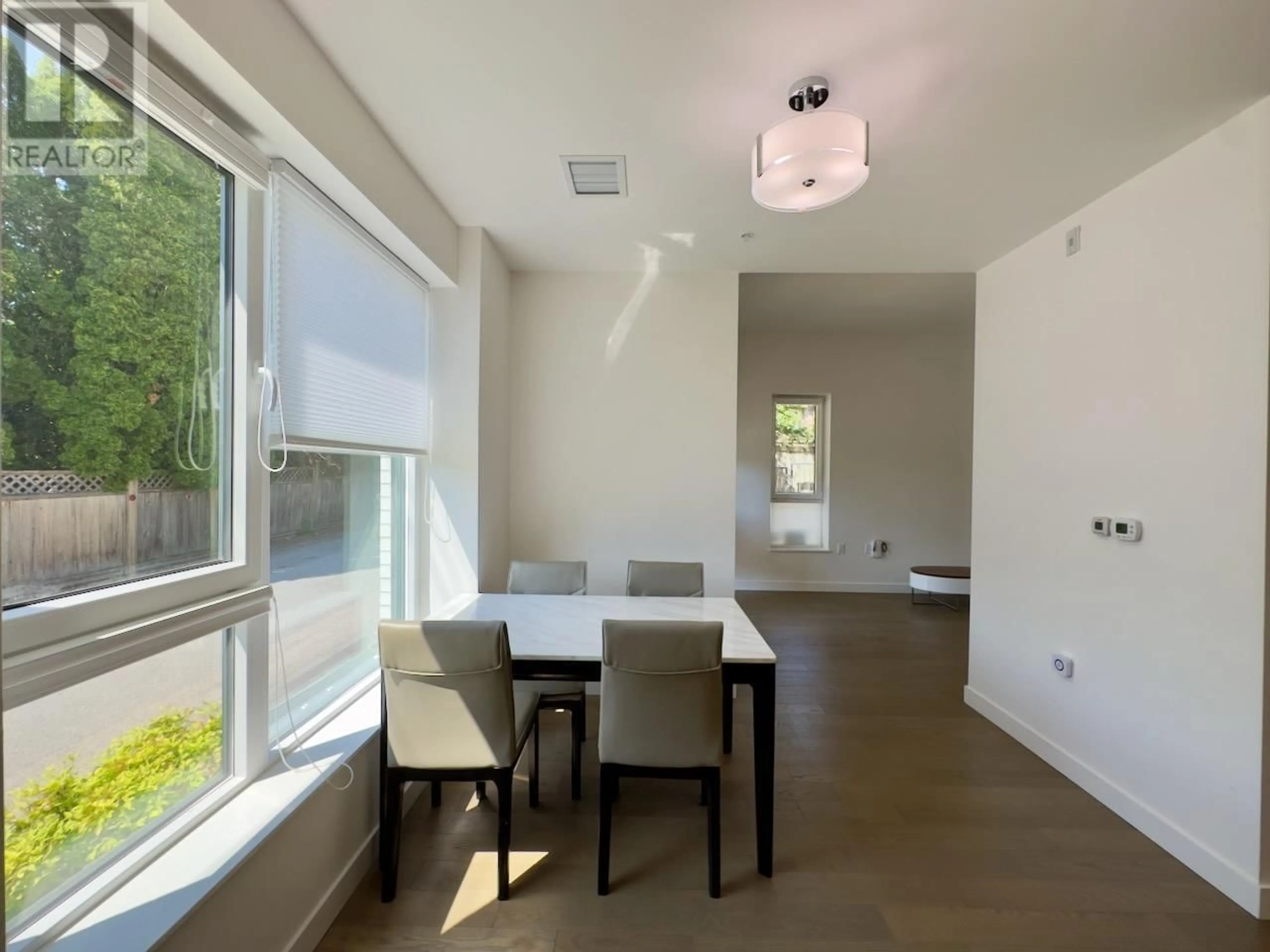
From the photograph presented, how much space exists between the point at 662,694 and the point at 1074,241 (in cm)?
293

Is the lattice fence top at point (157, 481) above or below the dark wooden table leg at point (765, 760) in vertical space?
above

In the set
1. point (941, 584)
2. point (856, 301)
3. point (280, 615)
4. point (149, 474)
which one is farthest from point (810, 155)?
point (941, 584)

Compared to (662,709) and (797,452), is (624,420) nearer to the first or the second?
(662,709)

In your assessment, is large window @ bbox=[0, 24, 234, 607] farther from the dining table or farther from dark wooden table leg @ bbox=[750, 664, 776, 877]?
dark wooden table leg @ bbox=[750, 664, 776, 877]

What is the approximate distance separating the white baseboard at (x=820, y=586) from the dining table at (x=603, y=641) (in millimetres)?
3682

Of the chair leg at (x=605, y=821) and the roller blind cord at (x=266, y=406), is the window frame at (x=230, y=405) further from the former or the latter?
the chair leg at (x=605, y=821)

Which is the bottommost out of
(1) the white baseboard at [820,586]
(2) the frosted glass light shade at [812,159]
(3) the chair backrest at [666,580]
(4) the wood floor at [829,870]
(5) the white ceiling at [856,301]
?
(4) the wood floor at [829,870]

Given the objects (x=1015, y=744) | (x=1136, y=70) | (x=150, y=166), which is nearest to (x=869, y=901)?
(x=1015, y=744)

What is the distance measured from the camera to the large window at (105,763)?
41.8 inches

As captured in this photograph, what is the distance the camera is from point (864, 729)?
3004 millimetres

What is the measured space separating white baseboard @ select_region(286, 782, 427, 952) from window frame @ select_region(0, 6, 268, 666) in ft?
3.33

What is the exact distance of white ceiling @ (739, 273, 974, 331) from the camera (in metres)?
4.20

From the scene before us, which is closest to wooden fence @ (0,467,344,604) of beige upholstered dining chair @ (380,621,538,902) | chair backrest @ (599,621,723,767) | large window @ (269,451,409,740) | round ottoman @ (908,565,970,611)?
large window @ (269,451,409,740)

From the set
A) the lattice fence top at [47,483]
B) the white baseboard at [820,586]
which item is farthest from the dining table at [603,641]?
the white baseboard at [820,586]
